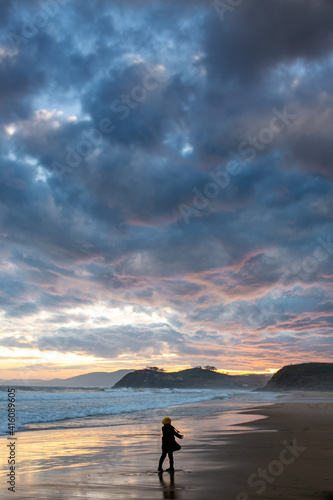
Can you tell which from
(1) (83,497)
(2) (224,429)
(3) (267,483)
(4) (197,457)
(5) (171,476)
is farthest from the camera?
(2) (224,429)

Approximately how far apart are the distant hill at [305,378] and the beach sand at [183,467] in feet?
446

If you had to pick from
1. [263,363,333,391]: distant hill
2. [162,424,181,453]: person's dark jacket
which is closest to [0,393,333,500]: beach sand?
[162,424,181,453]: person's dark jacket

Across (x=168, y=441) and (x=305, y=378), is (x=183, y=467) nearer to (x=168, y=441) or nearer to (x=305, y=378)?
(x=168, y=441)

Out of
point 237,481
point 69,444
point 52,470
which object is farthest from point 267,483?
point 69,444

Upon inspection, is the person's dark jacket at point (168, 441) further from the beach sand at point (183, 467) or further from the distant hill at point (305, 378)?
the distant hill at point (305, 378)

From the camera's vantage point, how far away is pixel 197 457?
12188mm

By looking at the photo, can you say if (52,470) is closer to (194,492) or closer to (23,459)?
(23,459)

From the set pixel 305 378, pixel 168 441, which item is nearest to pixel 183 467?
pixel 168 441

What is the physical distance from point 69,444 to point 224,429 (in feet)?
26.6

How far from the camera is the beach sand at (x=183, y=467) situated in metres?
8.02

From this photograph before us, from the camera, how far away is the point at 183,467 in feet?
Answer: 35.1

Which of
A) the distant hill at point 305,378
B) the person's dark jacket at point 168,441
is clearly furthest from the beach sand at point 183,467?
the distant hill at point 305,378

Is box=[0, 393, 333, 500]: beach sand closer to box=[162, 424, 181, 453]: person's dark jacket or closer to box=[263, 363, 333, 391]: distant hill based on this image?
box=[162, 424, 181, 453]: person's dark jacket

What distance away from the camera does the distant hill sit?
474 ft
